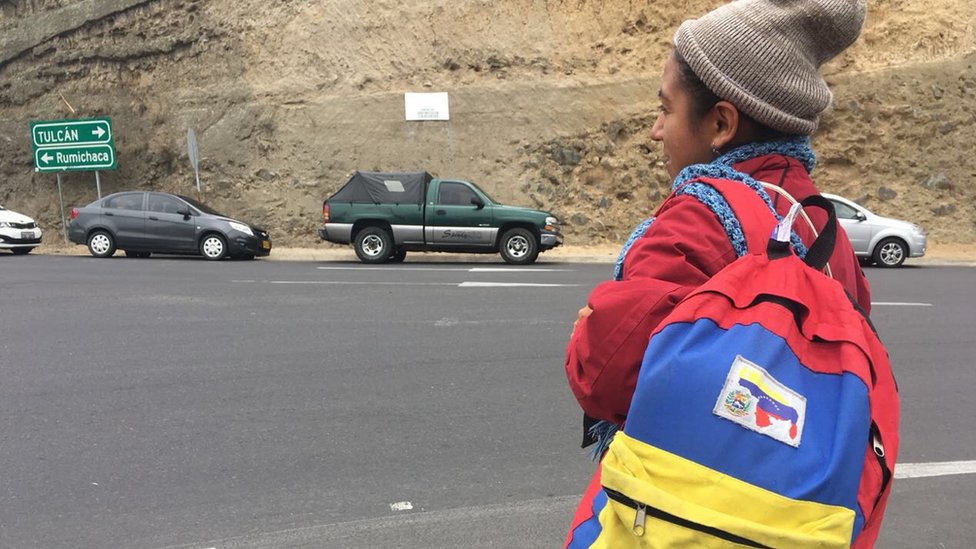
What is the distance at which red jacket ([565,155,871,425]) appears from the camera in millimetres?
1265

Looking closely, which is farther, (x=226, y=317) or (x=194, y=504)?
(x=226, y=317)

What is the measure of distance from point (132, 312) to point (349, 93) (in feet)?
54.0

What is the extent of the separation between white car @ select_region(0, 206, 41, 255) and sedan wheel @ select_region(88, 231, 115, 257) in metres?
2.44

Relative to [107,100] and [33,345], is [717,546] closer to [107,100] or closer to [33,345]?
[33,345]

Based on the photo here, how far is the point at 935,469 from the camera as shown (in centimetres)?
441

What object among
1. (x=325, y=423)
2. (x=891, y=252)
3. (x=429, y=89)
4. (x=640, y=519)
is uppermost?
(x=429, y=89)

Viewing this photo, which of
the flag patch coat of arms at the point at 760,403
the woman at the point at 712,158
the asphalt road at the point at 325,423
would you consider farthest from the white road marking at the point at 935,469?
the flag patch coat of arms at the point at 760,403

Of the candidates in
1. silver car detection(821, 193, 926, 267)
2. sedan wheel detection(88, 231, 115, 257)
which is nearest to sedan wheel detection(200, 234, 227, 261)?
sedan wheel detection(88, 231, 115, 257)

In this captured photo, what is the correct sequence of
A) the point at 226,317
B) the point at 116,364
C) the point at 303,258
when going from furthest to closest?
the point at 303,258 < the point at 226,317 < the point at 116,364

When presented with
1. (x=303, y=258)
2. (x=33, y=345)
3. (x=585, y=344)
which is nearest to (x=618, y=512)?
(x=585, y=344)

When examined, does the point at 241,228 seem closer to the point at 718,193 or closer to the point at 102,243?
the point at 102,243

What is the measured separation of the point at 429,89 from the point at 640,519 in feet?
79.5

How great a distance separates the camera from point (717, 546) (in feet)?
3.60

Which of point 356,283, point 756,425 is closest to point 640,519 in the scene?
point 756,425
